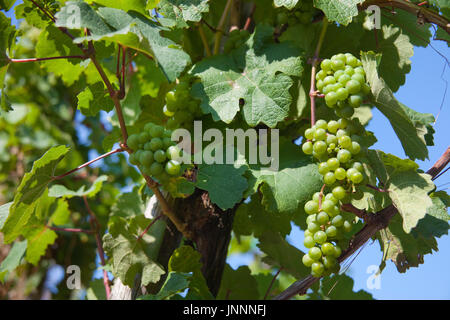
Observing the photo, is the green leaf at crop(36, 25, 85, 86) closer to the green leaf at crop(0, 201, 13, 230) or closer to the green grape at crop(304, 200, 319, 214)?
the green leaf at crop(0, 201, 13, 230)

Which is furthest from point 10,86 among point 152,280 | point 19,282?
point 152,280

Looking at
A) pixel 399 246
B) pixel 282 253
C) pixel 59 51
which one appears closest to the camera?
pixel 399 246

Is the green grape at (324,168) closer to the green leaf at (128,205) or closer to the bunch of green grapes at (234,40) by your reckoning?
the bunch of green grapes at (234,40)

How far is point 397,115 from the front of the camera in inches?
48.5

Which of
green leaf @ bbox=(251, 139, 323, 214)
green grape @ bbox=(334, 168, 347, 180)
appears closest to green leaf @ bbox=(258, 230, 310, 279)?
green leaf @ bbox=(251, 139, 323, 214)

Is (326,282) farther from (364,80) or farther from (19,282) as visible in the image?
(19,282)

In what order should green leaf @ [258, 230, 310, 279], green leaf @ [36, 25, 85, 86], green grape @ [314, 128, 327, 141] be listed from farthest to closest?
1. green leaf @ [258, 230, 310, 279]
2. green leaf @ [36, 25, 85, 86]
3. green grape @ [314, 128, 327, 141]

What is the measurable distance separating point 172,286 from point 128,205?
50 centimetres

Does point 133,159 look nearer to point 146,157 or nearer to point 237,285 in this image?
point 146,157

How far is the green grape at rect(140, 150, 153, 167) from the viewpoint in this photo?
48.6 inches

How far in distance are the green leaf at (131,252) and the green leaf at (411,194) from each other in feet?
2.38

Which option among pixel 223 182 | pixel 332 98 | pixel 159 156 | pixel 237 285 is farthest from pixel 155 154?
pixel 237 285

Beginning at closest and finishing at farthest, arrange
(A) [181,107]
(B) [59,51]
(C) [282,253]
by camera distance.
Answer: (A) [181,107]
(B) [59,51]
(C) [282,253]

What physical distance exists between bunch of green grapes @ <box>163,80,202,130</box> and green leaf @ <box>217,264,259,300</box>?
0.69 m
